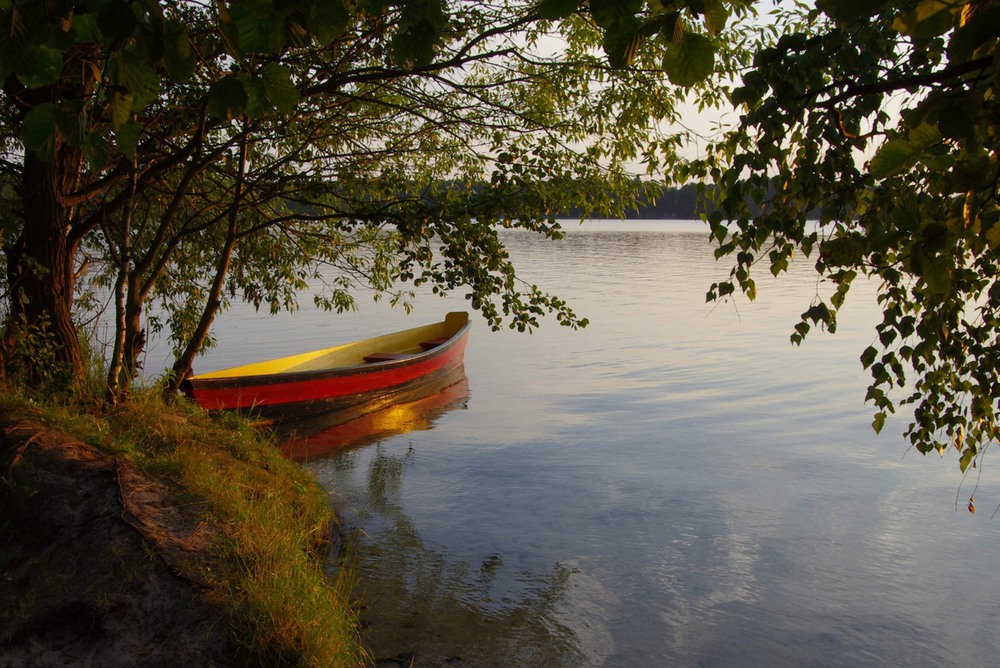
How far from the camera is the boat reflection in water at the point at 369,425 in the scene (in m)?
A: 11.8

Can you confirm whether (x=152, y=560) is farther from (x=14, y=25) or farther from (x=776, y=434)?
(x=776, y=434)

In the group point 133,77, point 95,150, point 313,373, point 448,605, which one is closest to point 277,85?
point 133,77

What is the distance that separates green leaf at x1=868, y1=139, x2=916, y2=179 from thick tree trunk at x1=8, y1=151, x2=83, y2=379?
21.4ft

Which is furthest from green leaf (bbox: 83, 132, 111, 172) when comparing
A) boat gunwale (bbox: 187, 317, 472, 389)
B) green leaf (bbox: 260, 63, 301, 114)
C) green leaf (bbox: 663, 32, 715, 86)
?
boat gunwale (bbox: 187, 317, 472, 389)

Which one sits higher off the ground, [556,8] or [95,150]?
[556,8]

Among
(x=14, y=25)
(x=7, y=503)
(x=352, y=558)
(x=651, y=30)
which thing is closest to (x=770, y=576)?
(x=352, y=558)

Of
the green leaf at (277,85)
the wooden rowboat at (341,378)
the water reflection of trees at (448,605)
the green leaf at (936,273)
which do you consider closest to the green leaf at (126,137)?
the green leaf at (277,85)

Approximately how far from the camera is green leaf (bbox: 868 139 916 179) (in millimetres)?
2047

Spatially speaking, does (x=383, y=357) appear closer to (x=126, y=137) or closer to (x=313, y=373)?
(x=313, y=373)

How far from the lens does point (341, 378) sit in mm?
13359

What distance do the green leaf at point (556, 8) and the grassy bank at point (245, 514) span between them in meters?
3.60

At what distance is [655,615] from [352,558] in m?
2.48

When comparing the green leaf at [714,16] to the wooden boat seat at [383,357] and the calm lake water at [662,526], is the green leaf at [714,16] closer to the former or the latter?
the calm lake water at [662,526]

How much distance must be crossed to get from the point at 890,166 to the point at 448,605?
5060 mm
